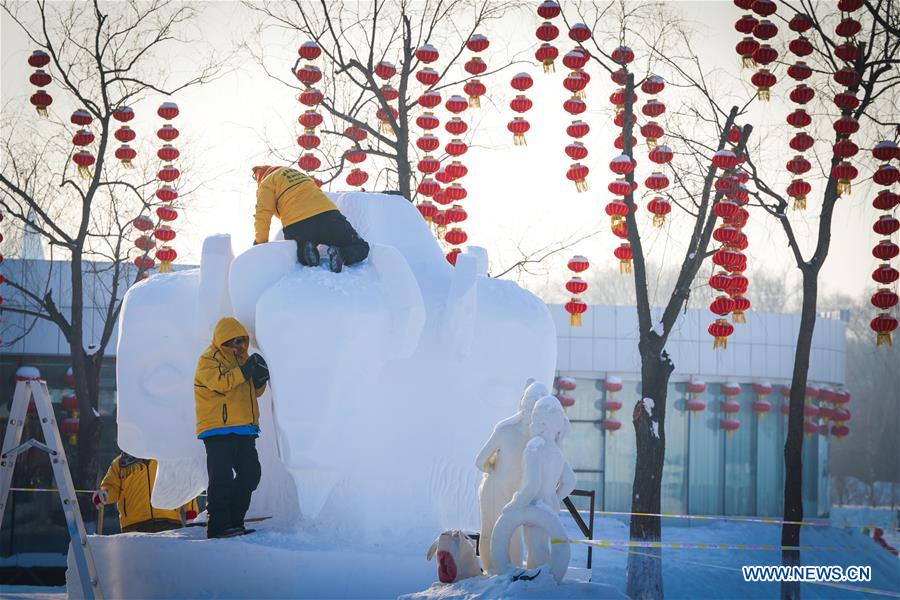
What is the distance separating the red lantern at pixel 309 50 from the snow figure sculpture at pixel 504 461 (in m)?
6.65

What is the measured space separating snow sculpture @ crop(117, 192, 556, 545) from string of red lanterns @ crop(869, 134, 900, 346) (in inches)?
152

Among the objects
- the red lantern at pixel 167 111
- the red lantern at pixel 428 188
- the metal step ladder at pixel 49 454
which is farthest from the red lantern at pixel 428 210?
the metal step ladder at pixel 49 454

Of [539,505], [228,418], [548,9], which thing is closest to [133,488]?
[228,418]

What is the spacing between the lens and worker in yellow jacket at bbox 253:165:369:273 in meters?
8.13

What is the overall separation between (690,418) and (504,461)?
1428 cm

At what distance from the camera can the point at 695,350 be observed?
19938mm

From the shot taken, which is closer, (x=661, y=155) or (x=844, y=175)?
(x=844, y=175)

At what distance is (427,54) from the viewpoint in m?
A: 12.4

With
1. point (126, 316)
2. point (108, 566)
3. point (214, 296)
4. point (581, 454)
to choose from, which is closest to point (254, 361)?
point (214, 296)

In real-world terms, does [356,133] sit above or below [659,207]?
→ above

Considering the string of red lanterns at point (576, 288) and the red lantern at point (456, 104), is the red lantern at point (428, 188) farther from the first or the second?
the string of red lanterns at point (576, 288)

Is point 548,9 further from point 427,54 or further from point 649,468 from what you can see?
point 649,468

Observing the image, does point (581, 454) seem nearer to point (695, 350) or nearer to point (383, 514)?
point (695, 350)

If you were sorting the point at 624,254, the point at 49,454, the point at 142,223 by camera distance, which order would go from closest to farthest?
the point at 49,454
the point at 624,254
the point at 142,223
